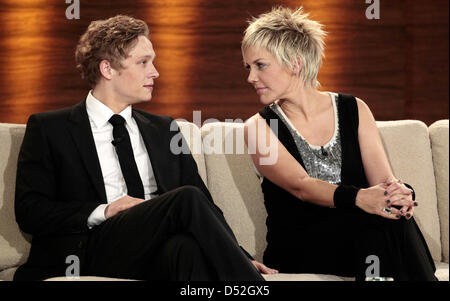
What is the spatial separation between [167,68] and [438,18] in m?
1.57

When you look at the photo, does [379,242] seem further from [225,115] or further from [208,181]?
[225,115]

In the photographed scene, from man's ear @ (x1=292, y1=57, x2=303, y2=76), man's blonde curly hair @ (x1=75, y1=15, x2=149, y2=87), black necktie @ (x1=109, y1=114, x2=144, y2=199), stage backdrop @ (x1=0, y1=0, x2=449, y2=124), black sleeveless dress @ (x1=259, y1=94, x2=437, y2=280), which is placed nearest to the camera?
black sleeveless dress @ (x1=259, y1=94, x2=437, y2=280)

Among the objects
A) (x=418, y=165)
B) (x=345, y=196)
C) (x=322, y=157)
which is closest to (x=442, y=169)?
(x=418, y=165)

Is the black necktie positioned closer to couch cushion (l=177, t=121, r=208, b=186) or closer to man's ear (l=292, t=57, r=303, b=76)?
couch cushion (l=177, t=121, r=208, b=186)

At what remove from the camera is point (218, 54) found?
11.9ft

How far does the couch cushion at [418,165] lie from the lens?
2.60 metres

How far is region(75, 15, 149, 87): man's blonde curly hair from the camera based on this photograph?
239cm

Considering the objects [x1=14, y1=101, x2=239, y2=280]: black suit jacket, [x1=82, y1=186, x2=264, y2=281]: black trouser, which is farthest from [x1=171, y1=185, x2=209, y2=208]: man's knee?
[x1=14, y1=101, x2=239, y2=280]: black suit jacket

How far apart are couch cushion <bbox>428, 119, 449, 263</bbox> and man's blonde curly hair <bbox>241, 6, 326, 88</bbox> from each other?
1.92 feet

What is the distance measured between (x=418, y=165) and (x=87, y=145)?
127 centimetres

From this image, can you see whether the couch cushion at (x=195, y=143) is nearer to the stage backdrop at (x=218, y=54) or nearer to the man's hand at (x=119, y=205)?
the man's hand at (x=119, y=205)

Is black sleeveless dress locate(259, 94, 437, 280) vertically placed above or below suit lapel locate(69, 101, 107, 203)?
below

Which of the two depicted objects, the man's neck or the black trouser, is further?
the man's neck
